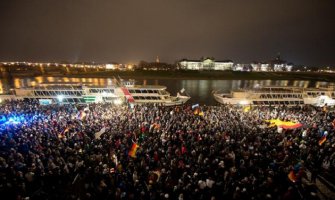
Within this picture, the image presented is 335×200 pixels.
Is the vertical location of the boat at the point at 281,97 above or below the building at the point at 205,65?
below

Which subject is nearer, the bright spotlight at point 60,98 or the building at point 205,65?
the bright spotlight at point 60,98

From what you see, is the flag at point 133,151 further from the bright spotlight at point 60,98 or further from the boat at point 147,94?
the bright spotlight at point 60,98

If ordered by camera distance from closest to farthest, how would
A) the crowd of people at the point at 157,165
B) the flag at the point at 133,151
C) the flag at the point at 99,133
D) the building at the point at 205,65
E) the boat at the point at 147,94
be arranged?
the crowd of people at the point at 157,165 → the flag at the point at 133,151 → the flag at the point at 99,133 → the boat at the point at 147,94 → the building at the point at 205,65

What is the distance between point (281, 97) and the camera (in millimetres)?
31438

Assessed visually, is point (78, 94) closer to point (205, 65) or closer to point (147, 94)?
point (147, 94)

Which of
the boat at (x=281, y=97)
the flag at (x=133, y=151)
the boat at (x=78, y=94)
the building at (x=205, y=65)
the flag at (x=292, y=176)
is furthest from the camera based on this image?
the building at (x=205, y=65)

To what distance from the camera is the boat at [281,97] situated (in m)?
31.1

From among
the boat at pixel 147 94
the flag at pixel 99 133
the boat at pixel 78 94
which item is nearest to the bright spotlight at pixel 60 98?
the boat at pixel 78 94

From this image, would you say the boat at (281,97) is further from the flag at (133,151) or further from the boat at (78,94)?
the flag at (133,151)

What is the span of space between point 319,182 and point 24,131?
54.5 feet

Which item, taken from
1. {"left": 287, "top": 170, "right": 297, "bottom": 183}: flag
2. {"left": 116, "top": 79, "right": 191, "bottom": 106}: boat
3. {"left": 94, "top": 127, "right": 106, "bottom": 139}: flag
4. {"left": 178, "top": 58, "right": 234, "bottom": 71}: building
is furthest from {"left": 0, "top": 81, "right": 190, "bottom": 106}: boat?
{"left": 178, "top": 58, "right": 234, "bottom": 71}: building

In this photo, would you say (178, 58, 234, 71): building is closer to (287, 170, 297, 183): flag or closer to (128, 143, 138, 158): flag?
(128, 143, 138, 158): flag

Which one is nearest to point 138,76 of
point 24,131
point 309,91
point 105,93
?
point 105,93

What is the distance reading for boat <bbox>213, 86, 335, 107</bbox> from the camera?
3111 cm
